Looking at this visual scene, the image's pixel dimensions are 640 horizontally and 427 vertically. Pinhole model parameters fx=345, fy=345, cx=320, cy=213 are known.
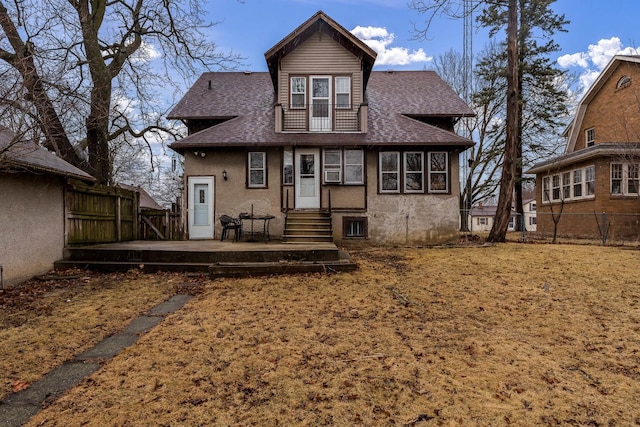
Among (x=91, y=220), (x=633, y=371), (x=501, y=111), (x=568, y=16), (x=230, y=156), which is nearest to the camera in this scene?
(x=633, y=371)

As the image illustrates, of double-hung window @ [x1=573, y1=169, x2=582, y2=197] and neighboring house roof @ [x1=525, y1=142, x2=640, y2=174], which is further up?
neighboring house roof @ [x1=525, y1=142, x2=640, y2=174]

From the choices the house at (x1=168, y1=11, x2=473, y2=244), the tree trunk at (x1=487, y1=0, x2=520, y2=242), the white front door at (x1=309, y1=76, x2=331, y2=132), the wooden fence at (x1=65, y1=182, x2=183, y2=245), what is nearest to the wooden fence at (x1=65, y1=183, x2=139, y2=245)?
the wooden fence at (x1=65, y1=182, x2=183, y2=245)

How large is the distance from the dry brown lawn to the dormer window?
17.6 m

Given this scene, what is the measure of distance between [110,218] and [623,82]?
83.3 feet

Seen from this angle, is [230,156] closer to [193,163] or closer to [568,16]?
[193,163]

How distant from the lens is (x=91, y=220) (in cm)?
953

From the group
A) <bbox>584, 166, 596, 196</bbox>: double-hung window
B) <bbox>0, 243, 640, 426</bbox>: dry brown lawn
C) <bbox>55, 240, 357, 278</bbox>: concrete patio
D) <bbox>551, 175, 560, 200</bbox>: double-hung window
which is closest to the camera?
<bbox>0, 243, 640, 426</bbox>: dry brown lawn

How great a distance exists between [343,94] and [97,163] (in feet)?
32.0

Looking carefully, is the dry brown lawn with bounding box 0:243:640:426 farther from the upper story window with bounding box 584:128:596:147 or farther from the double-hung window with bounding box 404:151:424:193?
the upper story window with bounding box 584:128:596:147

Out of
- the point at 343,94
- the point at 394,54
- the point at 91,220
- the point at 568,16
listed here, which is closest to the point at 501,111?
the point at 568,16

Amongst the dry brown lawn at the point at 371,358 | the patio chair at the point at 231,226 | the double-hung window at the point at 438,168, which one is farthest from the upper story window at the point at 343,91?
the dry brown lawn at the point at 371,358

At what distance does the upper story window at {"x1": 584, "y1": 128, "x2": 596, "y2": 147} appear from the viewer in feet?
69.1

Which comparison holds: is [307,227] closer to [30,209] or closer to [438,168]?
[438,168]

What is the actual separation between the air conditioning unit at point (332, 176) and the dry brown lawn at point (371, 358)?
6.96 meters
